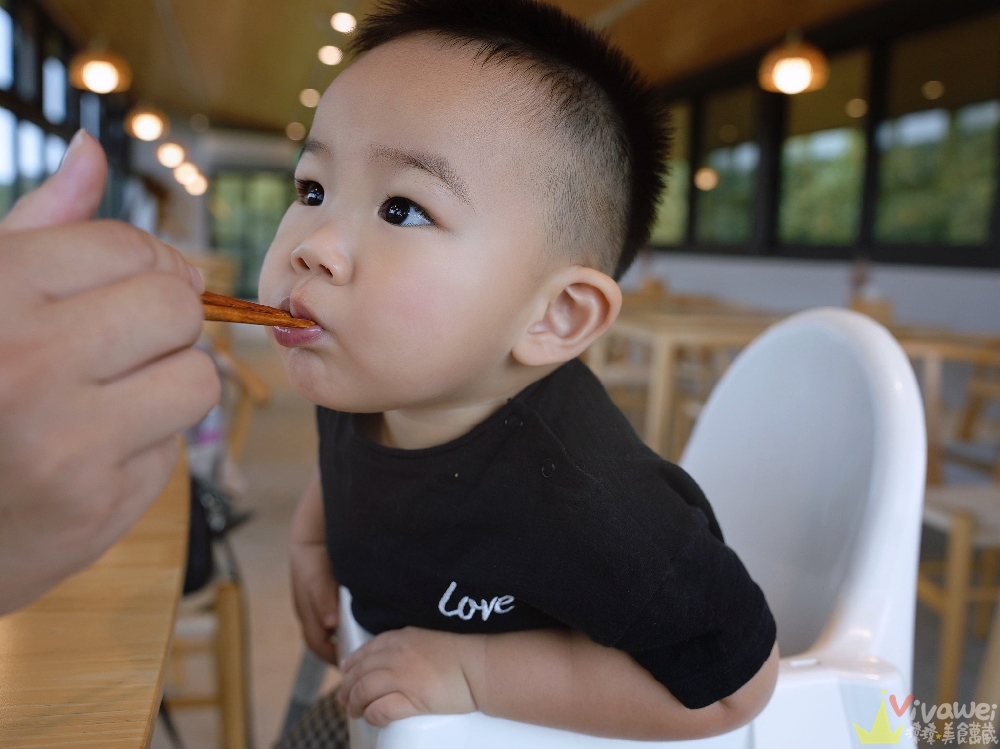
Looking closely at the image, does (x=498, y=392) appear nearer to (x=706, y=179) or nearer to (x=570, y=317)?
(x=570, y=317)

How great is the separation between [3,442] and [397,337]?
0.91 feet

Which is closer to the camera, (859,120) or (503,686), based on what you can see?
(503,686)

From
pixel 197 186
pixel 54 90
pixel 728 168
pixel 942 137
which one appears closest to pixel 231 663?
pixel 942 137

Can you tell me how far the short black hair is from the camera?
23.5 inches

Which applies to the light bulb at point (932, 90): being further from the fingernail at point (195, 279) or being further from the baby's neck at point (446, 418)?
the fingernail at point (195, 279)

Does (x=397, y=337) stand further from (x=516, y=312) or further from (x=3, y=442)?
(x=3, y=442)

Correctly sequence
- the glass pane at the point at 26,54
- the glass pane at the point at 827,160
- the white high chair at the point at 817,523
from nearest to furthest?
the white high chair at the point at 817,523 < the glass pane at the point at 827,160 < the glass pane at the point at 26,54

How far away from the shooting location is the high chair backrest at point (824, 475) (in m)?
0.67

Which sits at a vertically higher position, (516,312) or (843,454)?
(516,312)

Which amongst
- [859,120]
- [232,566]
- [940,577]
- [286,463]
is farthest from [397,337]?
[859,120]

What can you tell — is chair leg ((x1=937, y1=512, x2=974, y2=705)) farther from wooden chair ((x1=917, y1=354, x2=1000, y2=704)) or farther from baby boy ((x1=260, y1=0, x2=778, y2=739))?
baby boy ((x1=260, y1=0, x2=778, y2=739))

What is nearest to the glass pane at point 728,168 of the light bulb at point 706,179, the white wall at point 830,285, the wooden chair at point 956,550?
the light bulb at point 706,179

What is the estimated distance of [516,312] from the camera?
1.90 ft

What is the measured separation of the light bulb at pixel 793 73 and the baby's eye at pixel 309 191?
14.2ft
